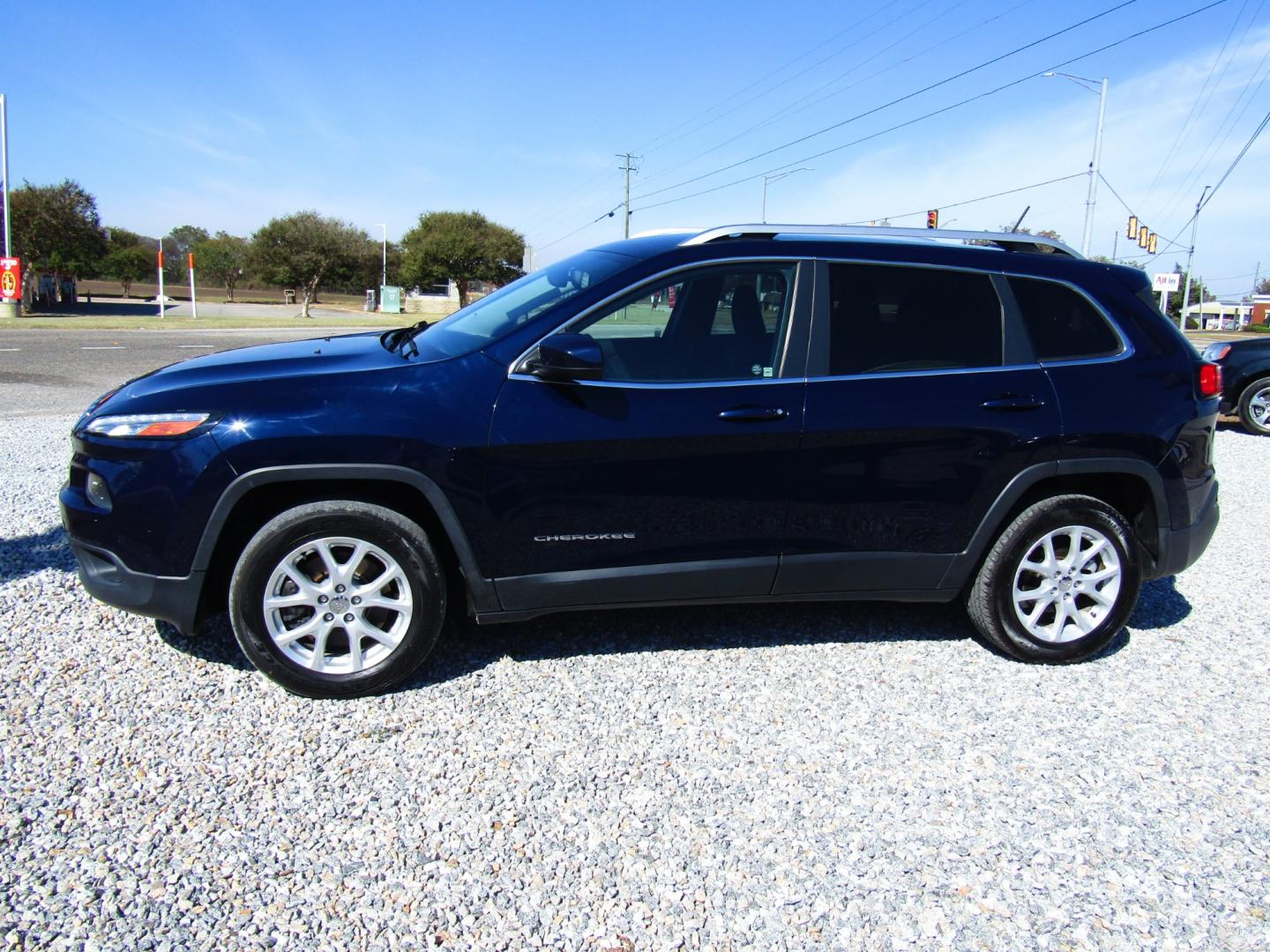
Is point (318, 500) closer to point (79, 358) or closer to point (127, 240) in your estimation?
point (79, 358)

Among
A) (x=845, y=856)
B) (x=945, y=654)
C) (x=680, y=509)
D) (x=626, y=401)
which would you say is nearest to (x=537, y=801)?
(x=845, y=856)

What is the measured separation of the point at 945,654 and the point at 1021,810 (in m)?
1.25

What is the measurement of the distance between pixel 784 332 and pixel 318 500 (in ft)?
6.54

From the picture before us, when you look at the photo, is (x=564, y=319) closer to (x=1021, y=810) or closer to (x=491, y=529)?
(x=491, y=529)

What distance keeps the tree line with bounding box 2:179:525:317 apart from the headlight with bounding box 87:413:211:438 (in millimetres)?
40552

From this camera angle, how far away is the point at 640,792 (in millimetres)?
3084

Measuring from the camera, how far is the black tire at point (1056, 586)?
408 cm

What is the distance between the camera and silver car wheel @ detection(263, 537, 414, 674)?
3533 mm

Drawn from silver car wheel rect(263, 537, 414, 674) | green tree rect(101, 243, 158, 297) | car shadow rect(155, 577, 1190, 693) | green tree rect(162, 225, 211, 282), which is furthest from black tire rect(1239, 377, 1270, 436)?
green tree rect(162, 225, 211, 282)

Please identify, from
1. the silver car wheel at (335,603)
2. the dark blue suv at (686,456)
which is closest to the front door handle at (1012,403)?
the dark blue suv at (686,456)

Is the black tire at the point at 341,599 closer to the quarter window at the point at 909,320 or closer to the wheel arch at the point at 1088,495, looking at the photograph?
the quarter window at the point at 909,320

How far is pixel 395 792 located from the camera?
304 centimetres

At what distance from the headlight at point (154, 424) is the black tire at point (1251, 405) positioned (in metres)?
12.5

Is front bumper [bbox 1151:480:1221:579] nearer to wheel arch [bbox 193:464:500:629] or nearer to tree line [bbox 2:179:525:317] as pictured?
wheel arch [bbox 193:464:500:629]
